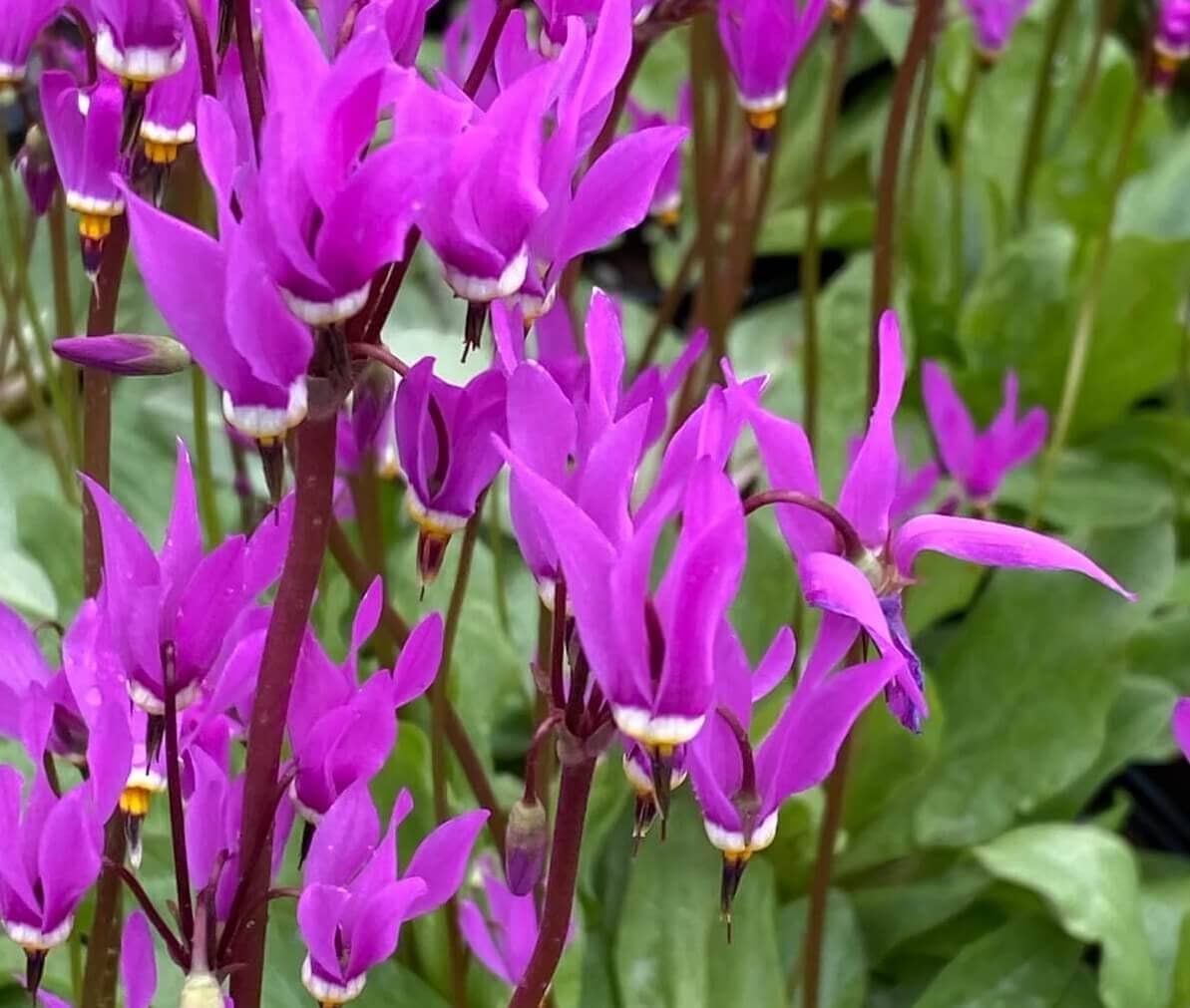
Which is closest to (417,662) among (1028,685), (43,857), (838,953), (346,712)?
(346,712)

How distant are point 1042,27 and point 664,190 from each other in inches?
41.1

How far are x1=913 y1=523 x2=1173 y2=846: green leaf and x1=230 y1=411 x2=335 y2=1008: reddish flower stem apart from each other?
775 millimetres

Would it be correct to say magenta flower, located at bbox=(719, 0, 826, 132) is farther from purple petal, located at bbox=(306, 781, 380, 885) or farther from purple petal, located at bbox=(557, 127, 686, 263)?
purple petal, located at bbox=(306, 781, 380, 885)

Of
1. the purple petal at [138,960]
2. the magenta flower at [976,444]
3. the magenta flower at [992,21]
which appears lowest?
the magenta flower at [976,444]

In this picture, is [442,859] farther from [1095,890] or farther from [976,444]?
[976,444]

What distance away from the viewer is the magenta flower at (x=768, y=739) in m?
0.47

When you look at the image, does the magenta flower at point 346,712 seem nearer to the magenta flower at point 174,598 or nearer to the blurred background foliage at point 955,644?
the magenta flower at point 174,598

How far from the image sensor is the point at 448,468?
520 millimetres

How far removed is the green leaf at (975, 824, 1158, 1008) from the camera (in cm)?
96

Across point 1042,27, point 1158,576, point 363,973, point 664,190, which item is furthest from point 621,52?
point 1042,27

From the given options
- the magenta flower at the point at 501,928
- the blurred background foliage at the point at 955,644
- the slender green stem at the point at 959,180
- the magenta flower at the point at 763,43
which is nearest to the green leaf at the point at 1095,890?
the blurred background foliage at the point at 955,644

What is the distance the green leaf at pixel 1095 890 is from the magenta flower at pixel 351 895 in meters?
0.57

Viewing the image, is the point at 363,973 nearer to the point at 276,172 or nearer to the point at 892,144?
the point at 276,172

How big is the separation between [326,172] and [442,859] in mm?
271
